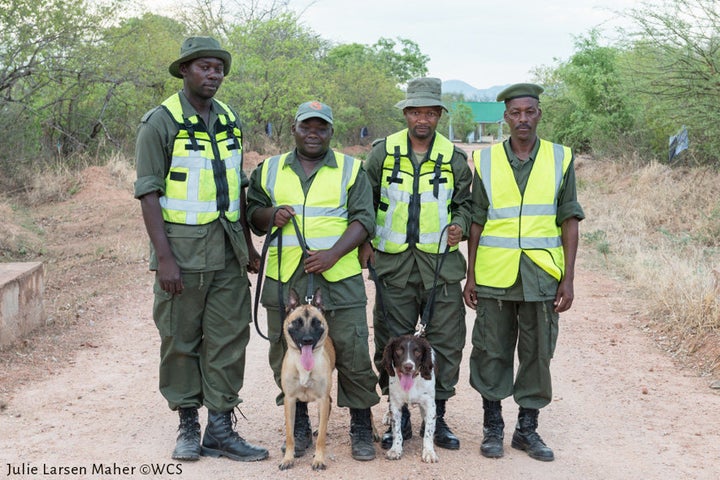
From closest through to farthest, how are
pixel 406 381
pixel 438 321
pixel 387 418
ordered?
pixel 406 381 → pixel 438 321 → pixel 387 418

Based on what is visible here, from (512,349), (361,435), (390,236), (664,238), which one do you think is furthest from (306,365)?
(664,238)

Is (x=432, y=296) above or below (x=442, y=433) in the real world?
above

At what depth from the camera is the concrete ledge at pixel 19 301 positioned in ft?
23.5

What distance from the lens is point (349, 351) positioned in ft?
16.1

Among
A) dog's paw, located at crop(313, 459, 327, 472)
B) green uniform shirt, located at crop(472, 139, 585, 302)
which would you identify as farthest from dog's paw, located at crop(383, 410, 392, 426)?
green uniform shirt, located at crop(472, 139, 585, 302)

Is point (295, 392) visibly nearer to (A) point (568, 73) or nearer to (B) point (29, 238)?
(B) point (29, 238)

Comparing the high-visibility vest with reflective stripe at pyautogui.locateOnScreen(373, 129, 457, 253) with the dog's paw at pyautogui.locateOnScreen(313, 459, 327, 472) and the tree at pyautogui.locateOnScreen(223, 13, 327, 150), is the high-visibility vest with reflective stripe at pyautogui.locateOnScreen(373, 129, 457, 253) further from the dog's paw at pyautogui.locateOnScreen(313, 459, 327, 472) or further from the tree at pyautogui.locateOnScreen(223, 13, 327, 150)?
the tree at pyautogui.locateOnScreen(223, 13, 327, 150)

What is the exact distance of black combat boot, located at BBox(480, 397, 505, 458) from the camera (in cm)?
495

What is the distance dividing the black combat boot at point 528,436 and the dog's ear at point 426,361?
702mm

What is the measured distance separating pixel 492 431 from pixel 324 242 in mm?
1582

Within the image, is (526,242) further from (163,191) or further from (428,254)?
(163,191)

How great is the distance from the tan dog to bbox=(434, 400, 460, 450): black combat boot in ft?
2.60

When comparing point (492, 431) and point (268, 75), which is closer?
point (492, 431)

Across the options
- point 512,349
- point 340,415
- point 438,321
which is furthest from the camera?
point 340,415
